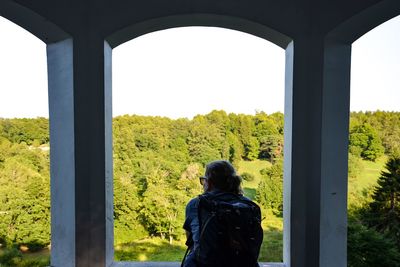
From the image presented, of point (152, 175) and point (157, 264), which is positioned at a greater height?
point (152, 175)

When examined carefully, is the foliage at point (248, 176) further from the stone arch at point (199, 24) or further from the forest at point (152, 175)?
the stone arch at point (199, 24)


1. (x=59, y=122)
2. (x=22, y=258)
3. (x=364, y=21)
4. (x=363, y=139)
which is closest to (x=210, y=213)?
(x=59, y=122)

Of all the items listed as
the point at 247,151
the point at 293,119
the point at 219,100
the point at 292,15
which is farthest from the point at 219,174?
the point at 219,100

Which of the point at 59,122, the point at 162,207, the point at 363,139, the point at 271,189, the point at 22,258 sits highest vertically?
the point at 59,122

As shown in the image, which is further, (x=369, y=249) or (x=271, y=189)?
(x=369, y=249)

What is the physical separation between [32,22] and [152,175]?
1.25 meters

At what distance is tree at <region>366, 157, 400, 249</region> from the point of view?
9.50ft

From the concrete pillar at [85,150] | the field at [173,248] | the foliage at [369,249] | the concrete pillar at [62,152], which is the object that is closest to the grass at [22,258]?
the field at [173,248]

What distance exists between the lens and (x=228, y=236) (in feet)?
3.76

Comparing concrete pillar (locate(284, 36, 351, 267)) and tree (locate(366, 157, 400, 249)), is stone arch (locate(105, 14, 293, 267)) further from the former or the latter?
tree (locate(366, 157, 400, 249))

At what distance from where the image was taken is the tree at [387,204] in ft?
9.50

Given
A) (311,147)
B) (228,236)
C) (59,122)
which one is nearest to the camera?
(228,236)

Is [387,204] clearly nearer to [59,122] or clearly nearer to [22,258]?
[59,122]

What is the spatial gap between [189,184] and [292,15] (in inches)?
50.9
